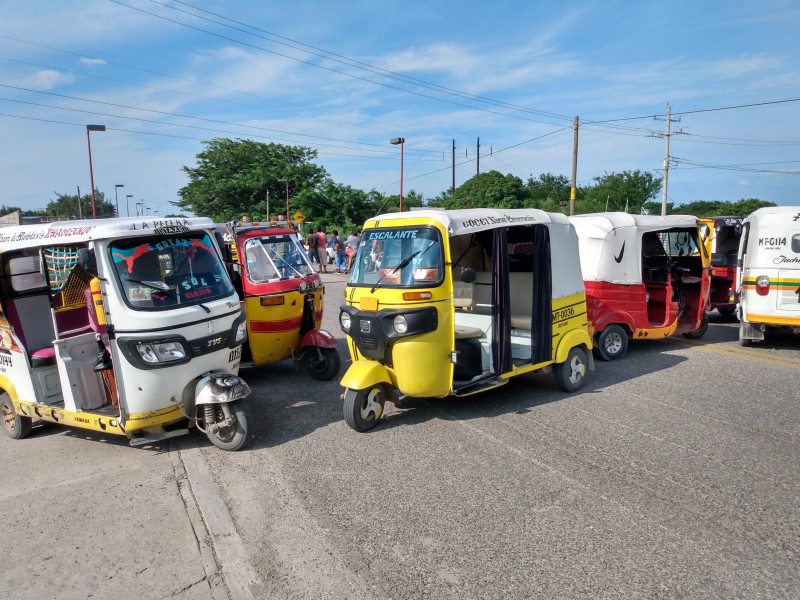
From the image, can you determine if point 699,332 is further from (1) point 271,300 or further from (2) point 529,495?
(1) point 271,300

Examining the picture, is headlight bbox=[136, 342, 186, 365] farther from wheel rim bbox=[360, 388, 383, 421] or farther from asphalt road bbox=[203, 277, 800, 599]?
wheel rim bbox=[360, 388, 383, 421]

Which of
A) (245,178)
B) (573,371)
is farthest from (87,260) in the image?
(245,178)

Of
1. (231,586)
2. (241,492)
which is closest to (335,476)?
(241,492)

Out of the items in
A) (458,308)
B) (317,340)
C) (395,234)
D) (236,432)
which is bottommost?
(236,432)

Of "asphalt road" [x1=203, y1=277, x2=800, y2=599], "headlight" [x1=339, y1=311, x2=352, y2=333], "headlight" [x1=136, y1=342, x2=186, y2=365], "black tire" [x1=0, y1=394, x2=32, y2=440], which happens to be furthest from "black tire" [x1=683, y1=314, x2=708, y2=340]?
"black tire" [x1=0, y1=394, x2=32, y2=440]

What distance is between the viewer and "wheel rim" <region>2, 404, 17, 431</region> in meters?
5.95

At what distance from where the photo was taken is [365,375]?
5.55 m

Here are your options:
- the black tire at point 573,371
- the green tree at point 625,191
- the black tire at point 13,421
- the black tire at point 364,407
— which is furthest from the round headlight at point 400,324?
the green tree at point 625,191

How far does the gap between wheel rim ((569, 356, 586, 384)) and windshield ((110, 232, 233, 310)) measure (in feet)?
13.6

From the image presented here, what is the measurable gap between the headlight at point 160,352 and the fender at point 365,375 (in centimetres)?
154

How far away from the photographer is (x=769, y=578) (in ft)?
10.5

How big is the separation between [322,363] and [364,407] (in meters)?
2.22

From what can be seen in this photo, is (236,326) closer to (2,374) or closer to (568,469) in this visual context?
(2,374)

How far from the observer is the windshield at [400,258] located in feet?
18.4
